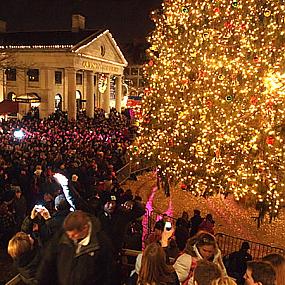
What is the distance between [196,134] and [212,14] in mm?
3876

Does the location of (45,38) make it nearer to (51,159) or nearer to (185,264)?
(51,159)

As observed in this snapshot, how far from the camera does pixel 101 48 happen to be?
42.9m

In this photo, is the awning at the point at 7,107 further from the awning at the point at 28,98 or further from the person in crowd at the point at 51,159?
the person in crowd at the point at 51,159

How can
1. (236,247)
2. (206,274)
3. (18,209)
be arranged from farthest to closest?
(236,247), (18,209), (206,274)

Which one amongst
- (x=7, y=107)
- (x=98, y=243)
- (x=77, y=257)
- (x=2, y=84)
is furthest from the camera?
(x=2, y=84)

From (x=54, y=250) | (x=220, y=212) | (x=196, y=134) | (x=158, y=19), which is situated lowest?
(x=220, y=212)

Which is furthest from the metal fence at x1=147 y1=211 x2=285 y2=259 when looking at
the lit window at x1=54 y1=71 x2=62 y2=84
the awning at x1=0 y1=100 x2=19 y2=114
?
the lit window at x1=54 y1=71 x2=62 y2=84

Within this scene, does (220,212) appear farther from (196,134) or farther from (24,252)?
(24,252)

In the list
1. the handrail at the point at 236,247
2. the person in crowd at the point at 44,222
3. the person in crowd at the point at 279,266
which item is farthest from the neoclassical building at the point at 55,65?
the person in crowd at the point at 279,266

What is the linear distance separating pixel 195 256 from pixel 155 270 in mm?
819

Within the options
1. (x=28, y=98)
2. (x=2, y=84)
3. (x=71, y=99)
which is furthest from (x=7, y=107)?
(x=2, y=84)

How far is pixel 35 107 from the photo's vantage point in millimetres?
40500

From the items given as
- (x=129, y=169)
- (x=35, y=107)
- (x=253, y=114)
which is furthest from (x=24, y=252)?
(x=35, y=107)

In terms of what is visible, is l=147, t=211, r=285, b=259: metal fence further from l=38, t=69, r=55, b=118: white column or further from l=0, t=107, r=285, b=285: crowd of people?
l=38, t=69, r=55, b=118: white column
